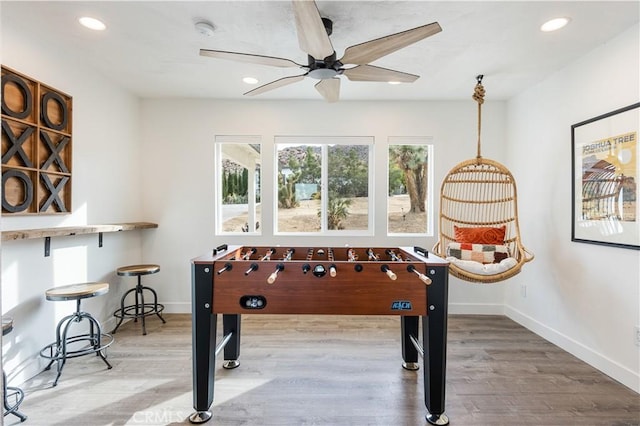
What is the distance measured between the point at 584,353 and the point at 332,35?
10.8 feet

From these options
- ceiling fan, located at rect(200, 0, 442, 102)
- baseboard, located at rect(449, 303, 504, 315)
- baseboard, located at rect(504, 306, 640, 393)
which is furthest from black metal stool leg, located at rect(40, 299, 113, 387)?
baseboard, located at rect(504, 306, 640, 393)

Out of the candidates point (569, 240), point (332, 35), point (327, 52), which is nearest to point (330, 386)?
point (327, 52)

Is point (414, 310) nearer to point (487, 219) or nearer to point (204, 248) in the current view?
point (487, 219)

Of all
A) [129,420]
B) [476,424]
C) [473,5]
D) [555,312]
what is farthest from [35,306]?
[555,312]

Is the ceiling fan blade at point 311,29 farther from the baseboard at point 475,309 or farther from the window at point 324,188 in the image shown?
the baseboard at point 475,309

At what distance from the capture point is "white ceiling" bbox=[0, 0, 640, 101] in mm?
2303

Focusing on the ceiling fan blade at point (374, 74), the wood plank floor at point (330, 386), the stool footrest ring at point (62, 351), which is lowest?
the wood plank floor at point (330, 386)

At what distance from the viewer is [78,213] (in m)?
3.12

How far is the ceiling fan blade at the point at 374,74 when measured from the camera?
93.4 inches

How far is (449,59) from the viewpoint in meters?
3.00

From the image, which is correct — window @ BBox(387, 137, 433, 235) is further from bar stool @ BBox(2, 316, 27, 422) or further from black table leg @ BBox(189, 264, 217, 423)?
bar stool @ BBox(2, 316, 27, 422)

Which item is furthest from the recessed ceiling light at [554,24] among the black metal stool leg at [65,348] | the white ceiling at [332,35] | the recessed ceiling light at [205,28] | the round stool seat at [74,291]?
the black metal stool leg at [65,348]

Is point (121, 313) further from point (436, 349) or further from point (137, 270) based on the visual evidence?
point (436, 349)

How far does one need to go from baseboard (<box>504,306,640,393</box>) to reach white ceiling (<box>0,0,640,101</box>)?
8.09ft
